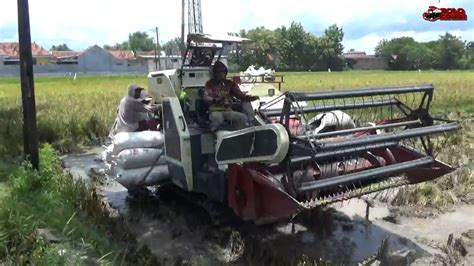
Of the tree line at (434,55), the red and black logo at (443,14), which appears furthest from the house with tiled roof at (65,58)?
the red and black logo at (443,14)

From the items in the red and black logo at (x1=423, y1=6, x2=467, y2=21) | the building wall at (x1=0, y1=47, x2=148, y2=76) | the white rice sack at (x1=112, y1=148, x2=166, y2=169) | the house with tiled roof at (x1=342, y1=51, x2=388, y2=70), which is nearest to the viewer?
the white rice sack at (x1=112, y1=148, x2=166, y2=169)

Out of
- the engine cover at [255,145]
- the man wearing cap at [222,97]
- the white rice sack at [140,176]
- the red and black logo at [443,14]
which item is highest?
the red and black logo at [443,14]

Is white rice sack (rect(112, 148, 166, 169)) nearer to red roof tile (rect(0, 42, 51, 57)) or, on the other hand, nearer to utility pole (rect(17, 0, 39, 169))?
utility pole (rect(17, 0, 39, 169))

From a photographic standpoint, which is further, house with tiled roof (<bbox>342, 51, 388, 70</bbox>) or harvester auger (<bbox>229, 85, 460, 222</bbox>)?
house with tiled roof (<bbox>342, 51, 388, 70</bbox>)

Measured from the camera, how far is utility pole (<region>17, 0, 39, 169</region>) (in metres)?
7.14

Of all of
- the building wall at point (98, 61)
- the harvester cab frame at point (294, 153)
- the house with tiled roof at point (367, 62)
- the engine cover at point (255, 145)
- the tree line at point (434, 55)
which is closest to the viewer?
the engine cover at point (255, 145)

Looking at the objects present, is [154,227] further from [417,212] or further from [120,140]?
[417,212]

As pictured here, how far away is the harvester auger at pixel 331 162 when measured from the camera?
202 inches

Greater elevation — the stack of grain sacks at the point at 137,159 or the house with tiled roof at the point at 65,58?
the house with tiled roof at the point at 65,58

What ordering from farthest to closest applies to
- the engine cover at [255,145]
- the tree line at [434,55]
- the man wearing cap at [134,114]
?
the tree line at [434,55] < the man wearing cap at [134,114] < the engine cover at [255,145]

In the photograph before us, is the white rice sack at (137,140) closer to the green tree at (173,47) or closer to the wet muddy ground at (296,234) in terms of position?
the wet muddy ground at (296,234)

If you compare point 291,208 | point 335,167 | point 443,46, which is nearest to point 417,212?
point 335,167

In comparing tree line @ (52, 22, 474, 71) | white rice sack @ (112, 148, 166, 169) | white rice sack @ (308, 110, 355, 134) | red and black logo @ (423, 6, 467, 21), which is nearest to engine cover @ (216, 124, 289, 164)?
white rice sack @ (112, 148, 166, 169)

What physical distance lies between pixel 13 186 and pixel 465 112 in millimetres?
16127
